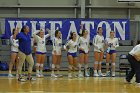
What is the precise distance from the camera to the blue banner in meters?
17.0

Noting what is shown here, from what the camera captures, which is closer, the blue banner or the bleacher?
the blue banner

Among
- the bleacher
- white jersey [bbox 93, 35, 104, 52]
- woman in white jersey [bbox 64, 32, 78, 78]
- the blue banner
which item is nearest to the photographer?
woman in white jersey [bbox 64, 32, 78, 78]

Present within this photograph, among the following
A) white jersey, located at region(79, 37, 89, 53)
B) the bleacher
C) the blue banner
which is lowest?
the bleacher

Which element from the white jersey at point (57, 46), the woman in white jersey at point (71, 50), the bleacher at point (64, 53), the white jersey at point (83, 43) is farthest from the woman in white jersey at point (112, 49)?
the bleacher at point (64, 53)

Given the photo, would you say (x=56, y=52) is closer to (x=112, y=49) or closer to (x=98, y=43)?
(x=98, y=43)

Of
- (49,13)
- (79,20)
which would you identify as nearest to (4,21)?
(49,13)

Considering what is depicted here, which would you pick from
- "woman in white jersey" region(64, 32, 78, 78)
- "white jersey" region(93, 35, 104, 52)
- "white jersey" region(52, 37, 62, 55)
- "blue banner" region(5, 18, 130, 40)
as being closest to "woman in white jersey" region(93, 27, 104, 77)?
"white jersey" region(93, 35, 104, 52)

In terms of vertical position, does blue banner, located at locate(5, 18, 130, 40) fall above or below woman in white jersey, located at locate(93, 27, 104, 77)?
above

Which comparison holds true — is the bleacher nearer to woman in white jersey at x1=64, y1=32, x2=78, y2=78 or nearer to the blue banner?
the blue banner

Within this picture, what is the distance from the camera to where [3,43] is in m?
17.5

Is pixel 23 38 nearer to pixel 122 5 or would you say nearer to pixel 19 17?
pixel 19 17

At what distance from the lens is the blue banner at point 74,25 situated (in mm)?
17031

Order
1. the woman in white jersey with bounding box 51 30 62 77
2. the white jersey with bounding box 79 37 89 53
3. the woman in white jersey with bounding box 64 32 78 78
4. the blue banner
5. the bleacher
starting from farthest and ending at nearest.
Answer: the bleacher < the blue banner < the white jersey with bounding box 79 37 89 53 < the woman in white jersey with bounding box 51 30 62 77 < the woman in white jersey with bounding box 64 32 78 78

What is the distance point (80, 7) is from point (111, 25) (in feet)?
8.03
